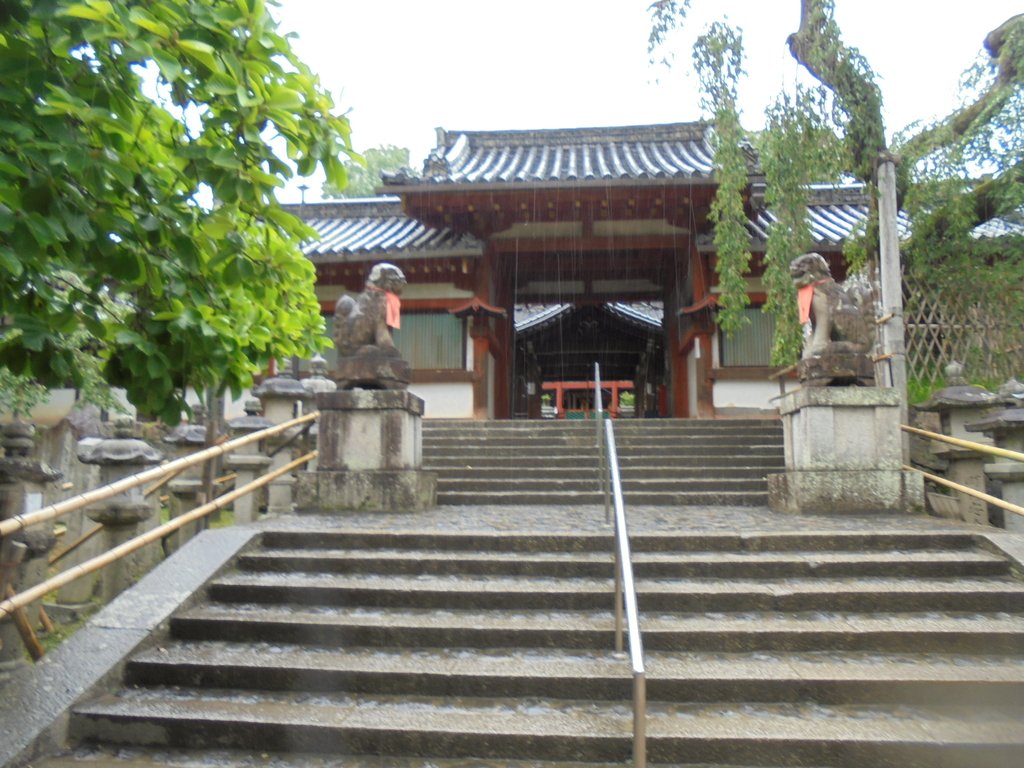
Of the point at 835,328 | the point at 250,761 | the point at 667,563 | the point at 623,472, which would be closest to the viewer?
the point at 250,761

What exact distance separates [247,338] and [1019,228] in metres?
11.0

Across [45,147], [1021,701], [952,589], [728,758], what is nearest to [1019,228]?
[952,589]

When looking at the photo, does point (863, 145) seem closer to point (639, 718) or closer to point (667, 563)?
point (667, 563)

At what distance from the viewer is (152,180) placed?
2.48m

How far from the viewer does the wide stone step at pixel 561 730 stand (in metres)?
3.01

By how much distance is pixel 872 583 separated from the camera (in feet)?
14.4

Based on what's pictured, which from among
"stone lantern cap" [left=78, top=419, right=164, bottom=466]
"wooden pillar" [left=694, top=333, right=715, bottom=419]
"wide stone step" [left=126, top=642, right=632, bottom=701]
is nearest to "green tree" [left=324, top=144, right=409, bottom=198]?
"wooden pillar" [left=694, top=333, right=715, bottom=419]

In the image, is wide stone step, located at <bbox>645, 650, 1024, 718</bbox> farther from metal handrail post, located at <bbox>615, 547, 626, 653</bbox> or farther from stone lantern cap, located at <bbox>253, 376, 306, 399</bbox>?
stone lantern cap, located at <bbox>253, 376, 306, 399</bbox>

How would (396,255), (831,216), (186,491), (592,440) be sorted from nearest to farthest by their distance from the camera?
(186,491) < (592,440) < (396,255) < (831,216)

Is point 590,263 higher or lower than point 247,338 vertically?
higher

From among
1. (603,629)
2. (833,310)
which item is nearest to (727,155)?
(833,310)

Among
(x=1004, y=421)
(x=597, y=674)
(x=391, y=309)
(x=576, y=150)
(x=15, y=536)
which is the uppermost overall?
(x=576, y=150)

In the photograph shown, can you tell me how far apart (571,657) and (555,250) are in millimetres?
9603

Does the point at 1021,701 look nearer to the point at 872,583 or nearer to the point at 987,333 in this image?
the point at 872,583
